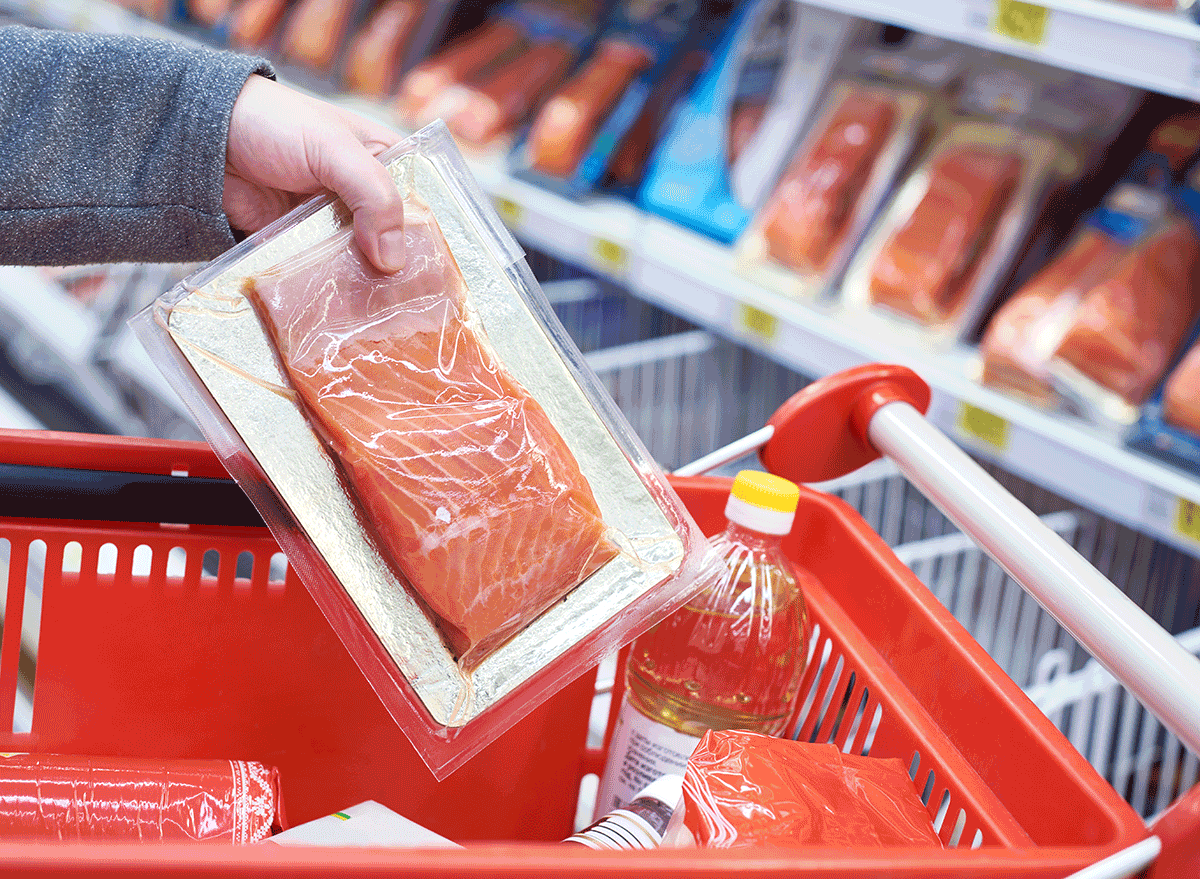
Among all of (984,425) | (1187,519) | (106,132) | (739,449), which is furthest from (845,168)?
(106,132)

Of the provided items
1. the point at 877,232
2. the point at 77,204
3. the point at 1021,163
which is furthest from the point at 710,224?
the point at 77,204

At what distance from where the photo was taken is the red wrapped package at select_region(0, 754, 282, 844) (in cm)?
74

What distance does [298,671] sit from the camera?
0.86 metres

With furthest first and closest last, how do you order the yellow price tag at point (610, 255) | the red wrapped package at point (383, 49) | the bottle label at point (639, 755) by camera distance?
the red wrapped package at point (383, 49)
the yellow price tag at point (610, 255)
the bottle label at point (639, 755)

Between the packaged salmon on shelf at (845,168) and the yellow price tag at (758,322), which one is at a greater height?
the packaged salmon on shelf at (845,168)

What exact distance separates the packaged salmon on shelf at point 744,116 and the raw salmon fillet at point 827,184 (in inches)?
2.4

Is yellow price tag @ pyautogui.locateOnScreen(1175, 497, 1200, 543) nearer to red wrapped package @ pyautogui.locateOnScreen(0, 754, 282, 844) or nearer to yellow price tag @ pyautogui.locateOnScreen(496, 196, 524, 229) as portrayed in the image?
red wrapped package @ pyautogui.locateOnScreen(0, 754, 282, 844)

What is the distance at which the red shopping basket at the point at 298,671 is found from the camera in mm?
769

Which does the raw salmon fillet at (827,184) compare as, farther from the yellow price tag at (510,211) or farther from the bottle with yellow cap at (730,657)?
the bottle with yellow cap at (730,657)

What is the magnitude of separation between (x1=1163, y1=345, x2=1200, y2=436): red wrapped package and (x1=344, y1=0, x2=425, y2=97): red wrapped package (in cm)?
172

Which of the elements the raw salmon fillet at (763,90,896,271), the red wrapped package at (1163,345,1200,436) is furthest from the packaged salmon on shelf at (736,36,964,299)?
the red wrapped package at (1163,345,1200,436)

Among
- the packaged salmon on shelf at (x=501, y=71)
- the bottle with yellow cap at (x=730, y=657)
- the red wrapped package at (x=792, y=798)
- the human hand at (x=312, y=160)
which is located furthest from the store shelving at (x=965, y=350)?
the human hand at (x=312, y=160)

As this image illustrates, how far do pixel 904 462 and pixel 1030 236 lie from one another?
40.9 inches

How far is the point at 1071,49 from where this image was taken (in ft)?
4.19
